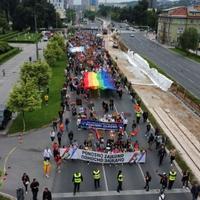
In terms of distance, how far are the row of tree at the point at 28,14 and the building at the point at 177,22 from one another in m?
38.5

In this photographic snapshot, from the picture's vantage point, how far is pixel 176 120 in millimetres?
37875

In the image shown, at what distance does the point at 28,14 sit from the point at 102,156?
353 ft

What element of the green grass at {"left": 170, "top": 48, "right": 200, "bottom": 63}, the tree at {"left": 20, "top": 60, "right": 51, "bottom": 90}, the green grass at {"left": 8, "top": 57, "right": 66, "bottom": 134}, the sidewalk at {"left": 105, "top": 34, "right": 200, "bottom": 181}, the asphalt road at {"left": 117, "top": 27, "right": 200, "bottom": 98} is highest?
the tree at {"left": 20, "top": 60, "right": 51, "bottom": 90}

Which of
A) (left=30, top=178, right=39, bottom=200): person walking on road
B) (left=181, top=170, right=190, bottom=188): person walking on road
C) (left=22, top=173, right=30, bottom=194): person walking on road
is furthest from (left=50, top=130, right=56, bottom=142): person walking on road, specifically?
(left=181, top=170, right=190, bottom=188): person walking on road

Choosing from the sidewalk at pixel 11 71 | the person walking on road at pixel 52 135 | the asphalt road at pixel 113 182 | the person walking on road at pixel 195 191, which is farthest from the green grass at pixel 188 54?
the person walking on road at pixel 195 191

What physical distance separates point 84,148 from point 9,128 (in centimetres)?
831

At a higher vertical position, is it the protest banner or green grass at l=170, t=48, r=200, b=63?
the protest banner

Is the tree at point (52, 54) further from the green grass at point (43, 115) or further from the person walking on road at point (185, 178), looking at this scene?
the person walking on road at point (185, 178)

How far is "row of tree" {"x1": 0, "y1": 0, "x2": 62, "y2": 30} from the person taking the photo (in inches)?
5030

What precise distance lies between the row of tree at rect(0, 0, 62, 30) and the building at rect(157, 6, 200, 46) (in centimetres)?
3854

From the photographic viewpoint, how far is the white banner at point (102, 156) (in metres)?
25.7

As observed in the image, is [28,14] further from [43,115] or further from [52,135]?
[52,135]

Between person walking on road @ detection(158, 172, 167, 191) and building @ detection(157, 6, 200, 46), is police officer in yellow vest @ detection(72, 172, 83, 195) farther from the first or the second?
building @ detection(157, 6, 200, 46)

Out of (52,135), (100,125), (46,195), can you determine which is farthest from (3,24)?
(46,195)
